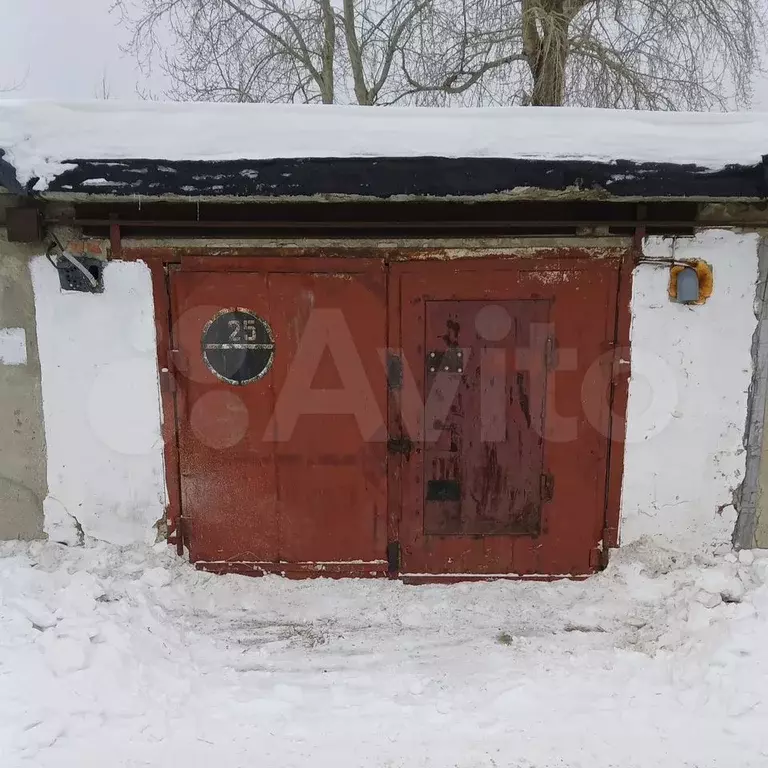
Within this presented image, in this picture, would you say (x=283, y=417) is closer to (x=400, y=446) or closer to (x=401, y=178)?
(x=400, y=446)

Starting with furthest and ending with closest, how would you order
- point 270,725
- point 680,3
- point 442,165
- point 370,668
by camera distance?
point 680,3, point 370,668, point 442,165, point 270,725

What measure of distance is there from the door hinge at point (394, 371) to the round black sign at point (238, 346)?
736 mm

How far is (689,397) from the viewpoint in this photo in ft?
12.3

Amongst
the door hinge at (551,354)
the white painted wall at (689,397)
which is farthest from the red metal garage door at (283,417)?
the white painted wall at (689,397)

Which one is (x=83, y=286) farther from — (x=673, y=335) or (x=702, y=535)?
(x=702, y=535)

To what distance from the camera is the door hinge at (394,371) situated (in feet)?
12.4

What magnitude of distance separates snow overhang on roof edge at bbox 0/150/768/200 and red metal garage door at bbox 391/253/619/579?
1.92 feet

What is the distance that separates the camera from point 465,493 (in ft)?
12.9

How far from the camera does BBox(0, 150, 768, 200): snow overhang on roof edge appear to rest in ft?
10.3

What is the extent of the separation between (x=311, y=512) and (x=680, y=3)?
26.3ft

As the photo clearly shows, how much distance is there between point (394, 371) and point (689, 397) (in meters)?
1.85

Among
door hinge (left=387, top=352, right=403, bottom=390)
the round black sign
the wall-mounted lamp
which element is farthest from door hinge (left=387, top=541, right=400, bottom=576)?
the wall-mounted lamp

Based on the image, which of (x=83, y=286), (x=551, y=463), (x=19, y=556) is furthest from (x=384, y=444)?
(x=19, y=556)

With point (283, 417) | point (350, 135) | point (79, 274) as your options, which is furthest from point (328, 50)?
point (283, 417)
